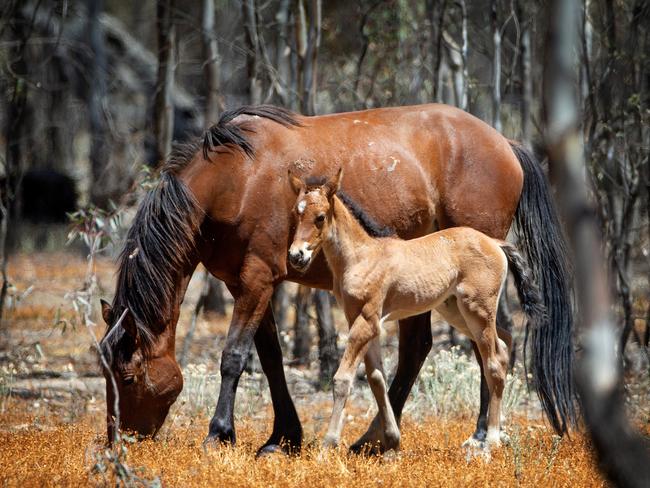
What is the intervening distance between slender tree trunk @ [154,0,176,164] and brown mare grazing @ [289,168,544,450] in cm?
634

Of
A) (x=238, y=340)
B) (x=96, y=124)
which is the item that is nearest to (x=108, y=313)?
(x=238, y=340)

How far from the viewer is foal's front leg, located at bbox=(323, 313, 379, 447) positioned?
5805 mm

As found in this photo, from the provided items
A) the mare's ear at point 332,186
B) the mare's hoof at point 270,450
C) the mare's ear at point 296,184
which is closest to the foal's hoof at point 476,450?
the mare's hoof at point 270,450

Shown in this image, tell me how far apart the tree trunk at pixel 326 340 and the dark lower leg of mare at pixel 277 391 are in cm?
295

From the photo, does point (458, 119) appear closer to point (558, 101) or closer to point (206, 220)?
point (206, 220)

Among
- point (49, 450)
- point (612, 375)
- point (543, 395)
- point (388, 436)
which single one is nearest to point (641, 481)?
point (612, 375)

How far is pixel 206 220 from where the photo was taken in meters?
6.54

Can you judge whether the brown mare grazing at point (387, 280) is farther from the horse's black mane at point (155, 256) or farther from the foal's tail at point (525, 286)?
the horse's black mane at point (155, 256)

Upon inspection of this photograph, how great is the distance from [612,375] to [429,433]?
15.3 ft

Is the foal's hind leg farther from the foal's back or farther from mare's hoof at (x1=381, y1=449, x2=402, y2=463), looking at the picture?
mare's hoof at (x1=381, y1=449, x2=402, y2=463)

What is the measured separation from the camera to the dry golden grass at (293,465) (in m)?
5.17

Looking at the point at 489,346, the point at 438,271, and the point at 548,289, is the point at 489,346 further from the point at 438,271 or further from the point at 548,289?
the point at 548,289

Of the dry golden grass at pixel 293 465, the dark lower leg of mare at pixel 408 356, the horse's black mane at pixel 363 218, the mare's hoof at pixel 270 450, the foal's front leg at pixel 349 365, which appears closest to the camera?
the dry golden grass at pixel 293 465

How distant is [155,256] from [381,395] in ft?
6.05
